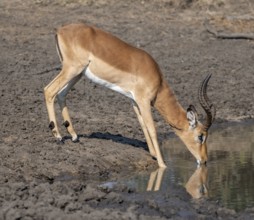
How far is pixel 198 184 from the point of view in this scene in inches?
390

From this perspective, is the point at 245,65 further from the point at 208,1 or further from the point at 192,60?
the point at 208,1

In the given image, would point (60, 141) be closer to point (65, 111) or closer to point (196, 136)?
point (65, 111)

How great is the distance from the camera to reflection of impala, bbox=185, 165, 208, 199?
30.8 feet

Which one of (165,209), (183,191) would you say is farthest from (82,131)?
(165,209)

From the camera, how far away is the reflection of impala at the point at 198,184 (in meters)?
9.38

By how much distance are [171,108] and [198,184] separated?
56.9 inches

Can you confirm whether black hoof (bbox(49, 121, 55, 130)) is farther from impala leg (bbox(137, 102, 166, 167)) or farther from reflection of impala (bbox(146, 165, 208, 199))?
reflection of impala (bbox(146, 165, 208, 199))

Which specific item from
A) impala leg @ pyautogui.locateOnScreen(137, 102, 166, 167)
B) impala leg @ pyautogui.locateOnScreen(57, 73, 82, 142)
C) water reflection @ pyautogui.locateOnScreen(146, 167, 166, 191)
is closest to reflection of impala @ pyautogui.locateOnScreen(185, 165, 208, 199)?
water reflection @ pyautogui.locateOnScreen(146, 167, 166, 191)

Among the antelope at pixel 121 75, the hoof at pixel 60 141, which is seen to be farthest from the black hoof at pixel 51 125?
the hoof at pixel 60 141

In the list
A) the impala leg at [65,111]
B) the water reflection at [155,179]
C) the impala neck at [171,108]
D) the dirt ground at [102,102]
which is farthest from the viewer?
the impala leg at [65,111]

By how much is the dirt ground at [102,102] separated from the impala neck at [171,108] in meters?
0.57

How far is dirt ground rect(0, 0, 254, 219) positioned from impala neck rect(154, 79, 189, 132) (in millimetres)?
568

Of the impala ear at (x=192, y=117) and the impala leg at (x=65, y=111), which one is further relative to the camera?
the impala leg at (x=65, y=111)

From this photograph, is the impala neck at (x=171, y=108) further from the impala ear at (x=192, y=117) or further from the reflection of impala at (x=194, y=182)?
the reflection of impala at (x=194, y=182)
